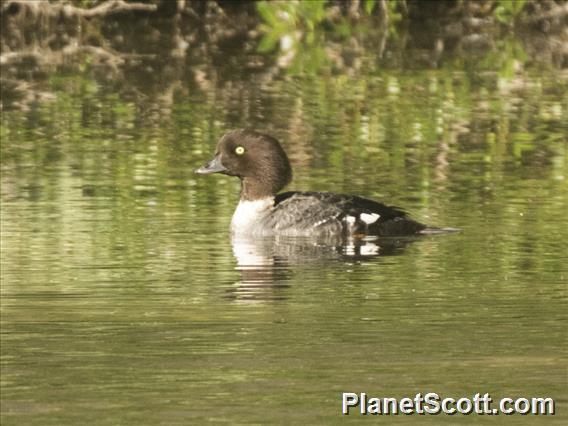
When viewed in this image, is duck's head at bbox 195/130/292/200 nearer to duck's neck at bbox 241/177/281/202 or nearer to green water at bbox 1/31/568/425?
duck's neck at bbox 241/177/281/202

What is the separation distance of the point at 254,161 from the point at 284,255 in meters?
1.75

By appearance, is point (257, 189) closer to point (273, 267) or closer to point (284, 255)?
point (284, 255)

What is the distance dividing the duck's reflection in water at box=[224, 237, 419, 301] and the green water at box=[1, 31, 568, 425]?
1.2 inches

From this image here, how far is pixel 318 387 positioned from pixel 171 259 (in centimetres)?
388

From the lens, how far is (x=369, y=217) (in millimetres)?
14156

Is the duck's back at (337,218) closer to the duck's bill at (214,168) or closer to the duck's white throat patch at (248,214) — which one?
the duck's white throat patch at (248,214)

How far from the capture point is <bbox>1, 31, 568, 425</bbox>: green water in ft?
31.0

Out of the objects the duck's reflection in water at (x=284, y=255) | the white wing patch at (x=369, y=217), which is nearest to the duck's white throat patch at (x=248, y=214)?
the duck's reflection in water at (x=284, y=255)

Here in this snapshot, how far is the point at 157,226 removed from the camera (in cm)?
1434

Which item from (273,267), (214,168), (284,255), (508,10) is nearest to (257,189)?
(214,168)

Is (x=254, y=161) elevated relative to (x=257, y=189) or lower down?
elevated

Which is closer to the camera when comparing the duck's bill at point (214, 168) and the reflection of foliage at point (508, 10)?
the duck's bill at point (214, 168)

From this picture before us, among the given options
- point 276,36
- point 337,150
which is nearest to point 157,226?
point 337,150

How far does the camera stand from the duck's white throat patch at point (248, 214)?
14.4 meters
